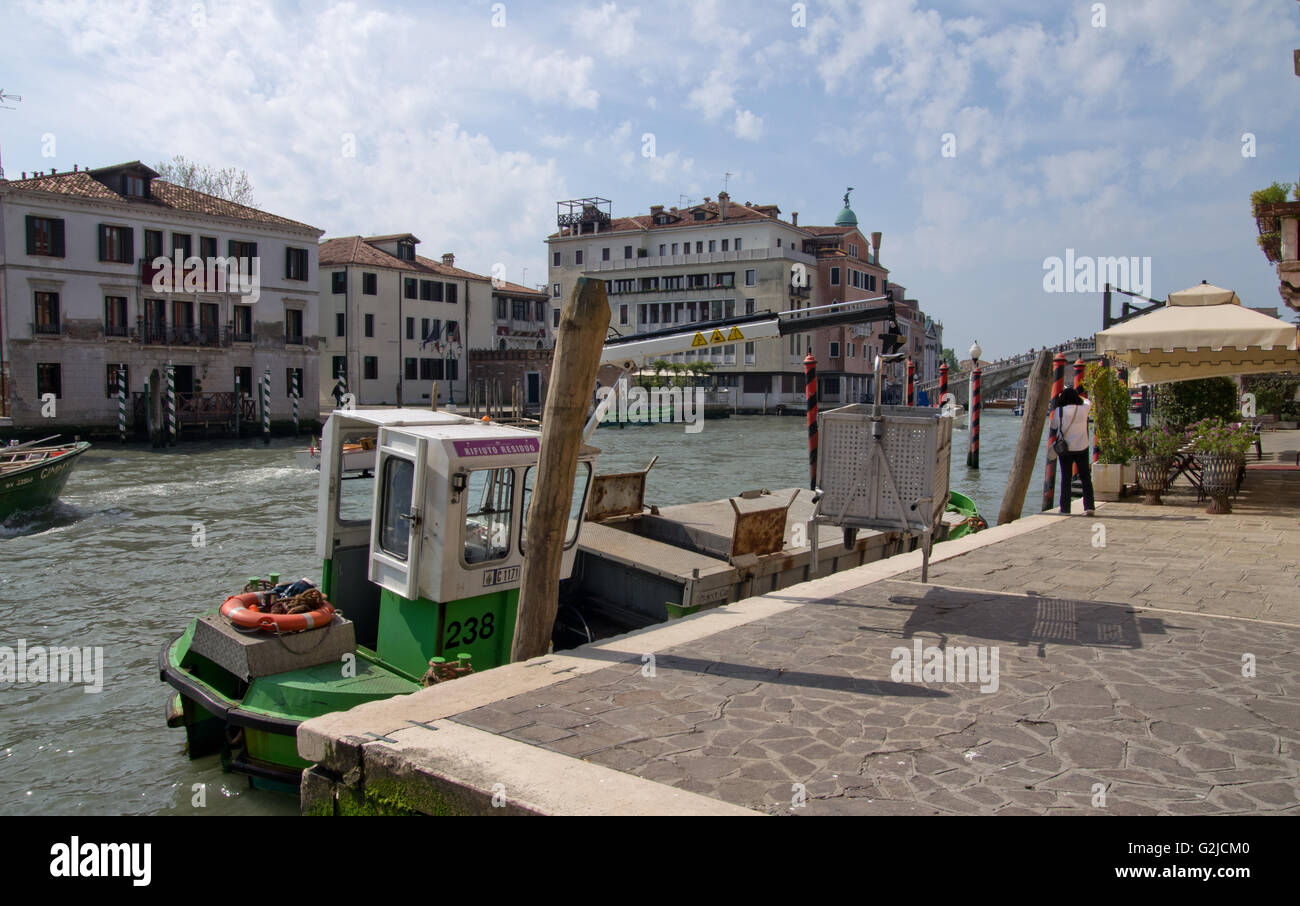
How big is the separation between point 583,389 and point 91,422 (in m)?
35.9

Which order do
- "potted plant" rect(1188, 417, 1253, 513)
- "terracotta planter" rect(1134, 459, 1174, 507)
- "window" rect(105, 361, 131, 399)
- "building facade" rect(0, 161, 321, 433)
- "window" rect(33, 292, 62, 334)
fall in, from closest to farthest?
"potted plant" rect(1188, 417, 1253, 513)
"terracotta planter" rect(1134, 459, 1174, 507)
"building facade" rect(0, 161, 321, 433)
"window" rect(33, 292, 62, 334)
"window" rect(105, 361, 131, 399)

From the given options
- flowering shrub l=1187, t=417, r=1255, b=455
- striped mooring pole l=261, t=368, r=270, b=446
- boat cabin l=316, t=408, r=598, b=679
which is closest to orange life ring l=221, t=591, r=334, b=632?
boat cabin l=316, t=408, r=598, b=679

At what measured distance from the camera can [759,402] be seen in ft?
218

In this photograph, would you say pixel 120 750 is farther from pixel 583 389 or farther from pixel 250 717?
pixel 583 389

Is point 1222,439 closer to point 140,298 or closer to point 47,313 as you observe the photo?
point 47,313

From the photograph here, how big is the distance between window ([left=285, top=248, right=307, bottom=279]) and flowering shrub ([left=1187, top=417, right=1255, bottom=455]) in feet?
129

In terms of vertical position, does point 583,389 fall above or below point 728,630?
above

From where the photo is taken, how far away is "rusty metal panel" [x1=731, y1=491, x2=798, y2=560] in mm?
8602

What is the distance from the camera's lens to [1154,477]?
41.7 ft

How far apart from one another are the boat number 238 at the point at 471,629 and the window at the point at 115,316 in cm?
3620

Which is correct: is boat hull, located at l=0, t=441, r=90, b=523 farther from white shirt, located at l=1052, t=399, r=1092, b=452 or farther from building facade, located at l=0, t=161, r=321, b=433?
white shirt, located at l=1052, t=399, r=1092, b=452

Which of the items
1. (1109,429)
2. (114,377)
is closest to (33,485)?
(1109,429)

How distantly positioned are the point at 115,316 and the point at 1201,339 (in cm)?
3730
